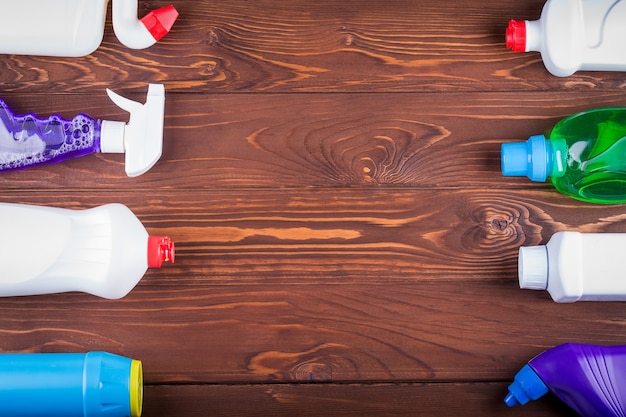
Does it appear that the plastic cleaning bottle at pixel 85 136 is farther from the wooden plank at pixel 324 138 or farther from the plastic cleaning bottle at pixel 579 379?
the plastic cleaning bottle at pixel 579 379

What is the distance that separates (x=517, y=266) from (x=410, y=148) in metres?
0.18

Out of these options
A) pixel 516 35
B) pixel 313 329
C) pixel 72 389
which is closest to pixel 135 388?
pixel 72 389

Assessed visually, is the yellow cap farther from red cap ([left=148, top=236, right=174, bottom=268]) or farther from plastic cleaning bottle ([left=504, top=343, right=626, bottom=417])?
plastic cleaning bottle ([left=504, top=343, right=626, bottom=417])

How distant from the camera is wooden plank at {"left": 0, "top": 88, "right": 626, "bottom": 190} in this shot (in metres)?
0.76

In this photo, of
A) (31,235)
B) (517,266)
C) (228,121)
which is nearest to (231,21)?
(228,121)

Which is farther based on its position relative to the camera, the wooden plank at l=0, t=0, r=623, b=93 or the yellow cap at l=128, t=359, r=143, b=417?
the wooden plank at l=0, t=0, r=623, b=93

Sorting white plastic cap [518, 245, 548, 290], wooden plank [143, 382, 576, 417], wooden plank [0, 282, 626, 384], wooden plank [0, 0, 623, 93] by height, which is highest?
wooden plank [0, 0, 623, 93]

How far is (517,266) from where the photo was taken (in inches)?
29.5

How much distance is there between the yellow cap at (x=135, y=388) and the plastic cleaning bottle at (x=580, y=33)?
536mm

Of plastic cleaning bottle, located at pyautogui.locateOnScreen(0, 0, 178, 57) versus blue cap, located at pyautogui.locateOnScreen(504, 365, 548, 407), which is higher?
plastic cleaning bottle, located at pyautogui.locateOnScreen(0, 0, 178, 57)

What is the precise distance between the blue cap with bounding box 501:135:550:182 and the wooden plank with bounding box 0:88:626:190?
0.03 meters

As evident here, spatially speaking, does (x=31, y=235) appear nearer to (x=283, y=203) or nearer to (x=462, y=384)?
(x=283, y=203)

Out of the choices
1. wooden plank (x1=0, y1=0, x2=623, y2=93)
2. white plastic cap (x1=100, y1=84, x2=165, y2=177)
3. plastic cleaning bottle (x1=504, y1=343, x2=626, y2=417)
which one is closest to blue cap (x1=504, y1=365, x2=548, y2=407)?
plastic cleaning bottle (x1=504, y1=343, x2=626, y2=417)

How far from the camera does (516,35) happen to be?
2.49ft
